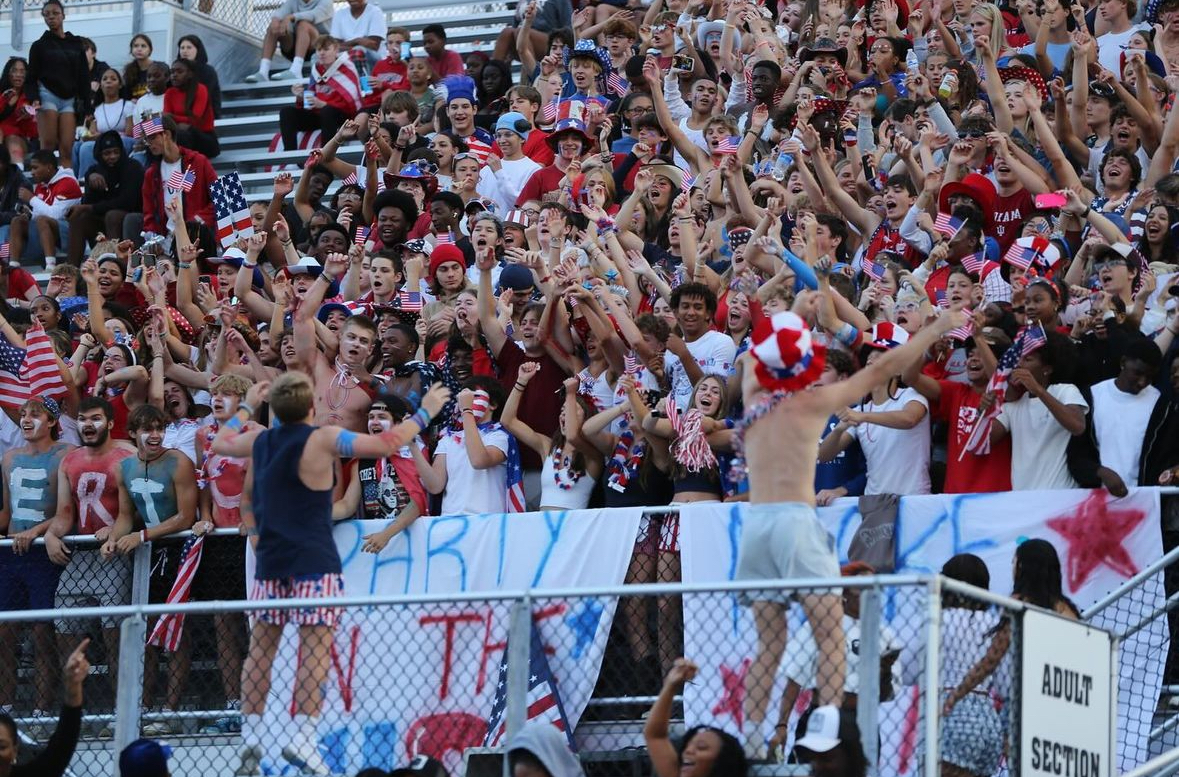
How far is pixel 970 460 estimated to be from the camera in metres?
10.4

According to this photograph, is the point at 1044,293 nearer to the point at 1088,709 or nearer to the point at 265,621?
the point at 1088,709

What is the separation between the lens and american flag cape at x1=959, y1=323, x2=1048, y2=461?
1023cm

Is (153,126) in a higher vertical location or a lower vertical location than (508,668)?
higher

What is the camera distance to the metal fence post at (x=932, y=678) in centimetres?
707

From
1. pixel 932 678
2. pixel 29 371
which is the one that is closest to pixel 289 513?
pixel 932 678

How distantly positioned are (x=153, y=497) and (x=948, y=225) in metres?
4.79

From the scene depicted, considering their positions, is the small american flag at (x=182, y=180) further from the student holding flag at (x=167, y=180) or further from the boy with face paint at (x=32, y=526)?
the boy with face paint at (x=32, y=526)

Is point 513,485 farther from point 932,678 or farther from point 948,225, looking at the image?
point 932,678

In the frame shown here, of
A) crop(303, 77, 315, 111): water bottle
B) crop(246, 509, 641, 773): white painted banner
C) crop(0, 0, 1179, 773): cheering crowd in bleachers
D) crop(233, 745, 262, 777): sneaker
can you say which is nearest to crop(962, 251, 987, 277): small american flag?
crop(0, 0, 1179, 773): cheering crowd in bleachers

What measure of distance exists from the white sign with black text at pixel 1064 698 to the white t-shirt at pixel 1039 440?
2.00 m

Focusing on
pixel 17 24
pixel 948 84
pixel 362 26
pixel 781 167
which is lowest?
pixel 781 167

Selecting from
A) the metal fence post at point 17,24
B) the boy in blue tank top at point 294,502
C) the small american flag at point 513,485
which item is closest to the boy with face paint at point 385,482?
the small american flag at point 513,485

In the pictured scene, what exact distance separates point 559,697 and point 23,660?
122 inches

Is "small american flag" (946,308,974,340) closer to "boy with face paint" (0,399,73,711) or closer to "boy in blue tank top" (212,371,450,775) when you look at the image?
"boy in blue tank top" (212,371,450,775)
